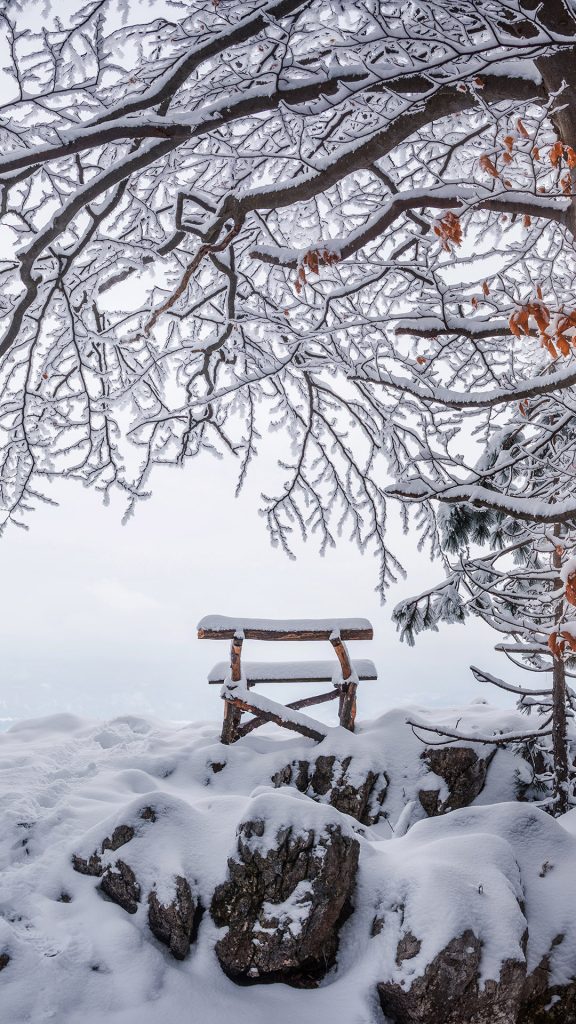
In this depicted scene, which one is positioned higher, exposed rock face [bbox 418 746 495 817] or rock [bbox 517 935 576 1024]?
exposed rock face [bbox 418 746 495 817]

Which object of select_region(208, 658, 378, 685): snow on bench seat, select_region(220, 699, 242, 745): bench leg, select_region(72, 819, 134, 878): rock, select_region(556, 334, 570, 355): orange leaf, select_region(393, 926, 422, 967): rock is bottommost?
select_region(393, 926, 422, 967): rock

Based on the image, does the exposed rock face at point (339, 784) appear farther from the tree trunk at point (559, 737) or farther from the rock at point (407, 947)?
the rock at point (407, 947)

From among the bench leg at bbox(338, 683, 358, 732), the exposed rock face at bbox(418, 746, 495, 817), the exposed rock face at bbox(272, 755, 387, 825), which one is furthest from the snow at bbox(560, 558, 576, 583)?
the bench leg at bbox(338, 683, 358, 732)

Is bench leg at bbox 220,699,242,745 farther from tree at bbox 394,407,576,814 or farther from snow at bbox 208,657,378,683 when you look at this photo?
tree at bbox 394,407,576,814

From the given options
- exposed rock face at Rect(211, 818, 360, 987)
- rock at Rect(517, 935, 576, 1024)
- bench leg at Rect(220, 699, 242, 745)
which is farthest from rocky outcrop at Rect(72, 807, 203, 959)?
bench leg at Rect(220, 699, 242, 745)

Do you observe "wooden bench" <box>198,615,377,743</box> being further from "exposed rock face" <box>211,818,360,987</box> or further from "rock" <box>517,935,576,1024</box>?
"rock" <box>517,935,576,1024</box>

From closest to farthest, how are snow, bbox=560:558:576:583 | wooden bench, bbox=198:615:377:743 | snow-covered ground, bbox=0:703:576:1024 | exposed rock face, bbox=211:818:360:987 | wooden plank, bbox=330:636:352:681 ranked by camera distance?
snow, bbox=560:558:576:583 < snow-covered ground, bbox=0:703:576:1024 < exposed rock face, bbox=211:818:360:987 < wooden bench, bbox=198:615:377:743 < wooden plank, bbox=330:636:352:681

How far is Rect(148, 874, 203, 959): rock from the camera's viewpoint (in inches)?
147

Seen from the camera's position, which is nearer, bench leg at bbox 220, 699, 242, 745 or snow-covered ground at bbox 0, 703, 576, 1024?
snow-covered ground at bbox 0, 703, 576, 1024

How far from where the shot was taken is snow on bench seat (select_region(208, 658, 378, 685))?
719cm

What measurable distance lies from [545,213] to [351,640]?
516 centimetres

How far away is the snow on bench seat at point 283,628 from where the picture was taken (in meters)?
7.05

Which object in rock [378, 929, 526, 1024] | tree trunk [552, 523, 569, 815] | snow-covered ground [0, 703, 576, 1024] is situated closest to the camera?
rock [378, 929, 526, 1024]

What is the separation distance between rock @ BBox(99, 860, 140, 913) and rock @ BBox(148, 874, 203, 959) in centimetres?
13
